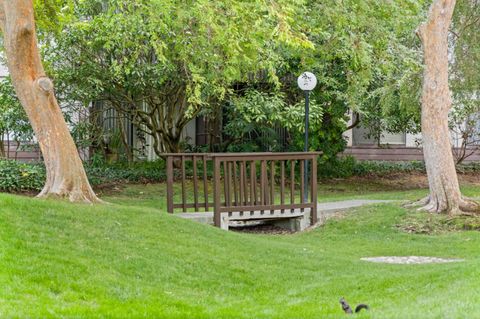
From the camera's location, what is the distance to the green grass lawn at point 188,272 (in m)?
6.54

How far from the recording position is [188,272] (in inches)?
344

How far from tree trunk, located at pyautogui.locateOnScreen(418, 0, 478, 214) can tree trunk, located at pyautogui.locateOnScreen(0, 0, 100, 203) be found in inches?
264

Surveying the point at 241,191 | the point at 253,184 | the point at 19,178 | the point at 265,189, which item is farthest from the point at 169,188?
the point at 19,178

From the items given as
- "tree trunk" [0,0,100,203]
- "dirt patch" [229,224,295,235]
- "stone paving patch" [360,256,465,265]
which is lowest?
"dirt patch" [229,224,295,235]

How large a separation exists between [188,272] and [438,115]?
755 cm

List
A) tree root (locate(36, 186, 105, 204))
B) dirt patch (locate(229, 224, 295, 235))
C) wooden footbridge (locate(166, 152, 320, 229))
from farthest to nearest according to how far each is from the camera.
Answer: dirt patch (locate(229, 224, 295, 235)) < wooden footbridge (locate(166, 152, 320, 229)) < tree root (locate(36, 186, 105, 204))

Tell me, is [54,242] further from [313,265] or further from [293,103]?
[293,103]

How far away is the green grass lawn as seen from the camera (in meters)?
6.54

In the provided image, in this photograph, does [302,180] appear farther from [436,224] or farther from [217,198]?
[436,224]

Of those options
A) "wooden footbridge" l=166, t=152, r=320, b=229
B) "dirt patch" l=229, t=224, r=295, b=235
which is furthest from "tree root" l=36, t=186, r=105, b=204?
"dirt patch" l=229, t=224, r=295, b=235

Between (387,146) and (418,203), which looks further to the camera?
(387,146)

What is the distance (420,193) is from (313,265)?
30.9 ft

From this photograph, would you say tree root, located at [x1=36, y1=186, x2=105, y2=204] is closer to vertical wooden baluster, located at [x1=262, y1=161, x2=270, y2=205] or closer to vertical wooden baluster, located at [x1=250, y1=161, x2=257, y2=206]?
vertical wooden baluster, located at [x1=250, y1=161, x2=257, y2=206]

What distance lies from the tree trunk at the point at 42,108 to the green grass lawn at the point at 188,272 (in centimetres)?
75
